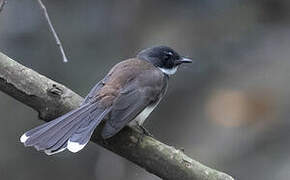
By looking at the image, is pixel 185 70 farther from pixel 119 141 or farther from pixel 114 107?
pixel 119 141

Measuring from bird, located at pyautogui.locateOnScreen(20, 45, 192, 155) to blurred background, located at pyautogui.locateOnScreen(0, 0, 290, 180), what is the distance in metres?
2.55

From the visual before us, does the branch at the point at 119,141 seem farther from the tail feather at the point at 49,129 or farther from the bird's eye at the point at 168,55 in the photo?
the bird's eye at the point at 168,55

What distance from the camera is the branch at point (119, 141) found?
3746 millimetres

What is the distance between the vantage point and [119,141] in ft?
12.7

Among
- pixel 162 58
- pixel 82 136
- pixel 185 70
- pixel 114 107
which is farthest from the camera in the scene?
pixel 185 70

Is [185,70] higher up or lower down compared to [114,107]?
lower down

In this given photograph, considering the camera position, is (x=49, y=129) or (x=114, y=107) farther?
(x=114, y=107)

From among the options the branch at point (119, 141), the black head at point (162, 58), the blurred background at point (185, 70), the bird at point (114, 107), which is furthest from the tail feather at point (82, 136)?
the blurred background at point (185, 70)

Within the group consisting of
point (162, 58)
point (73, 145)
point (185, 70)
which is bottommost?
point (185, 70)

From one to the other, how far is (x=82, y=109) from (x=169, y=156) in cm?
60

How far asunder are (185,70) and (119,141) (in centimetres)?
424

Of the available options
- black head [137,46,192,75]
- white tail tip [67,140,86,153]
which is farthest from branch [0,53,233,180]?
black head [137,46,192,75]

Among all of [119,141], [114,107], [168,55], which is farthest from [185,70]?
[119,141]

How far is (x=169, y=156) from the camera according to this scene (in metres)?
3.82
